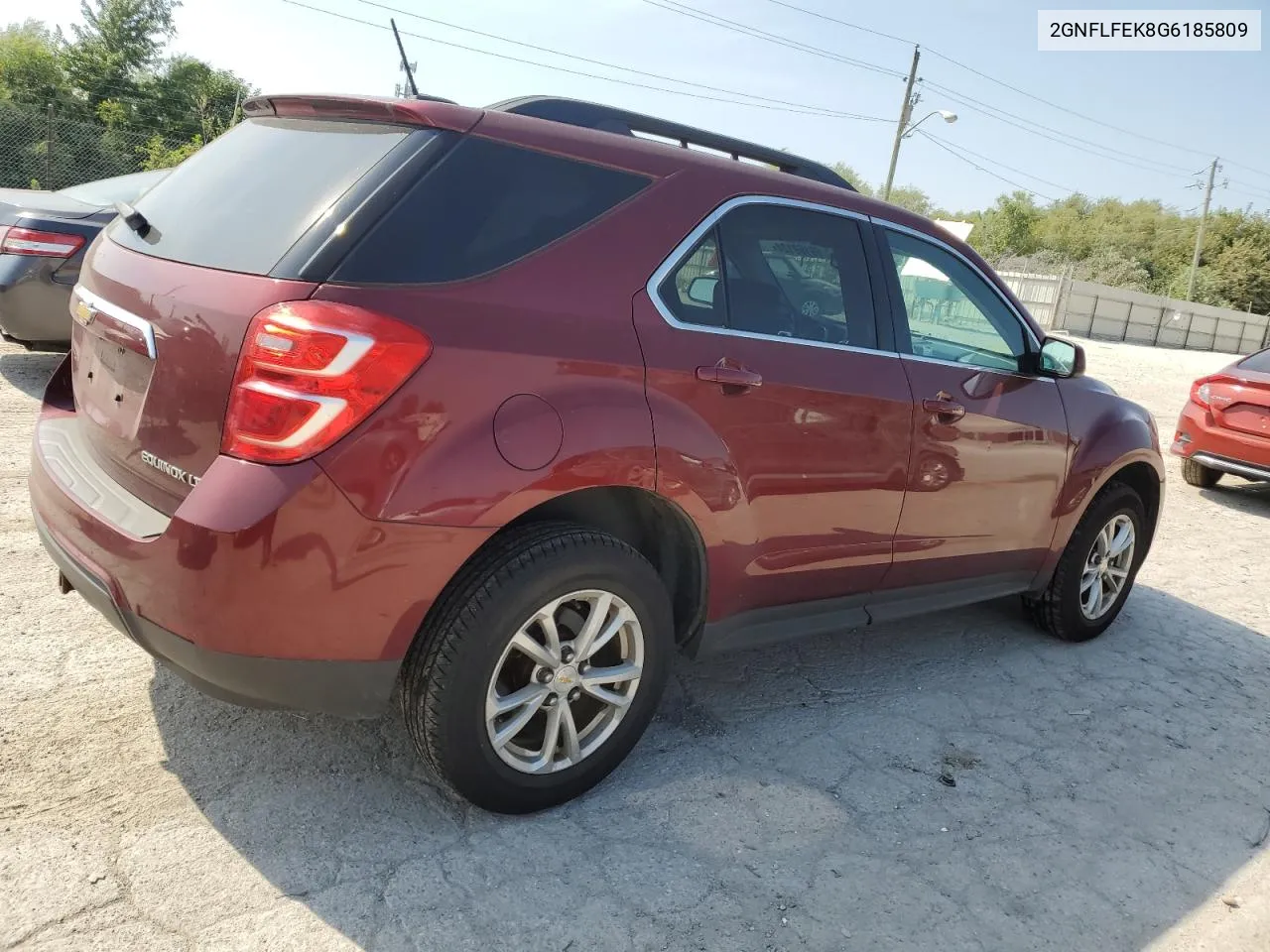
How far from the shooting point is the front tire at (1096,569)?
434cm

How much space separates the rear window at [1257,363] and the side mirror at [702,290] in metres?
7.17

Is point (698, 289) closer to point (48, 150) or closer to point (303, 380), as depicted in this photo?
point (303, 380)

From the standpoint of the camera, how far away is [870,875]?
8.40ft

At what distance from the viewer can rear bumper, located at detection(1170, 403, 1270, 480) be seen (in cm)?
764

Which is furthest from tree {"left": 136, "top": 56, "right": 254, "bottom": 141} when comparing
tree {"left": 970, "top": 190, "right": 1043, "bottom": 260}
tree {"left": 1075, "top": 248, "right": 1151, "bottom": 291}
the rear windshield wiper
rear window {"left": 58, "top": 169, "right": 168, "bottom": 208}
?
tree {"left": 970, "top": 190, "right": 1043, "bottom": 260}

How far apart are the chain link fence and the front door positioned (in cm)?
1524

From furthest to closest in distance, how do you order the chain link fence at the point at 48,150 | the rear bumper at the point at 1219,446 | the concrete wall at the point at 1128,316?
the concrete wall at the point at 1128,316
the chain link fence at the point at 48,150
the rear bumper at the point at 1219,446

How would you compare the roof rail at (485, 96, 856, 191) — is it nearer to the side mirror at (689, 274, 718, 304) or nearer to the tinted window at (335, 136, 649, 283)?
the tinted window at (335, 136, 649, 283)

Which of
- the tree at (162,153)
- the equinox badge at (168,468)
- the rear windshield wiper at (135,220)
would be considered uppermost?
the tree at (162,153)

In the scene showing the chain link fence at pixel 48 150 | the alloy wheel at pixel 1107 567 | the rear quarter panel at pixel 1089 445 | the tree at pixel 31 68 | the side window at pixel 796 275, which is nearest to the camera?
the side window at pixel 796 275

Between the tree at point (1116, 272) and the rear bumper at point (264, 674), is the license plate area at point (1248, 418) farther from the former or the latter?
the tree at point (1116, 272)

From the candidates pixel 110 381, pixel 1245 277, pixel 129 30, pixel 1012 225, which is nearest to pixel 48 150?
pixel 110 381

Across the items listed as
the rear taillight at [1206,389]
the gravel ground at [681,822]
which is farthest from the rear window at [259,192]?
the rear taillight at [1206,389]

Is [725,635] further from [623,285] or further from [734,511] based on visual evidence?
[623,285]
